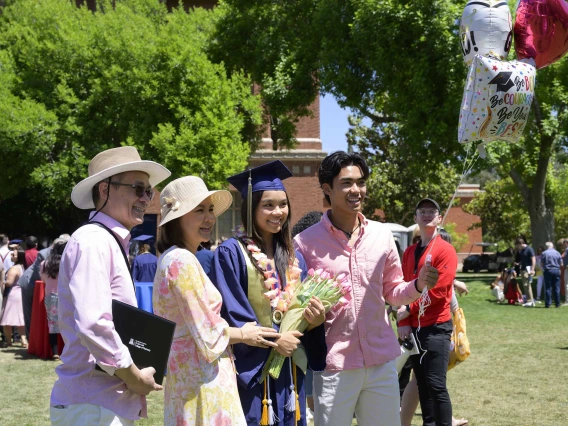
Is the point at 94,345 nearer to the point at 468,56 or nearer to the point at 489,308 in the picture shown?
the point at 468,56

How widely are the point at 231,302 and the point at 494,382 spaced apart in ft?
21.8

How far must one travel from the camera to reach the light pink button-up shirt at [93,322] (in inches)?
120

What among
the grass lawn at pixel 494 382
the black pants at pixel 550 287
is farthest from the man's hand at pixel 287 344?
the black pants at pixel 550 287

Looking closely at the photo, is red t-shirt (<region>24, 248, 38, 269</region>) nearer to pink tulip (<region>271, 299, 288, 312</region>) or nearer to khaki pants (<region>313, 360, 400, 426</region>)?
khaki pants (<region>313, 360, 400, 426</region>)

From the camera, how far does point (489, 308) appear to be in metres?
21.1

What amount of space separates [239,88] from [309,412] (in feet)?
64.2

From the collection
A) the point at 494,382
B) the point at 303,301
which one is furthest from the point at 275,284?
the point at 494,382

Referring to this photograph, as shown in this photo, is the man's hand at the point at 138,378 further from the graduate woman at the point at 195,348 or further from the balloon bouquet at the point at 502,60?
the balloon bouquet at the point at 502,60

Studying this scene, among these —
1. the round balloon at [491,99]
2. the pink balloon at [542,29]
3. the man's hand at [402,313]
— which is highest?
the pink balloon at [542,29]

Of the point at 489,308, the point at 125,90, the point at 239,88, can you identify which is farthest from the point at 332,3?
the point at 489,308

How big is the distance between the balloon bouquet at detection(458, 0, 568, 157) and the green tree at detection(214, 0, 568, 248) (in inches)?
564

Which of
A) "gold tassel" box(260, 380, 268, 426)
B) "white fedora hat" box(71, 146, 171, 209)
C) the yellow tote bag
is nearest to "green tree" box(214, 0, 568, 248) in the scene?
the yellow tote bag

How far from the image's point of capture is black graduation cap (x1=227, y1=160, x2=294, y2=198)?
175 inches

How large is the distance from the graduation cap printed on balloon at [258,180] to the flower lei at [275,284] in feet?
0.64
